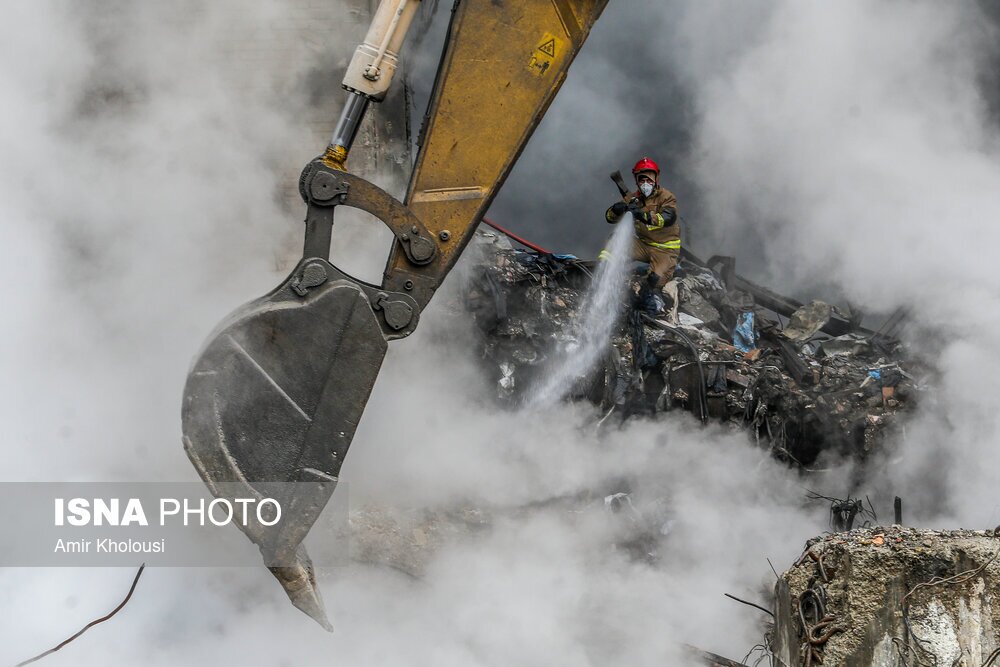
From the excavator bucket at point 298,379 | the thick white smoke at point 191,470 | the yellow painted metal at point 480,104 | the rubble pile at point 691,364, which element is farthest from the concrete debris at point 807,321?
the excavator bucket at point 298,379

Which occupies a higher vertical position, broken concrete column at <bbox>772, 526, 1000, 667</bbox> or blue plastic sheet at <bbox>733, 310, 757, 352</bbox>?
blue plastic sheet at <bbox>733, 310, 757, 352</bbox>

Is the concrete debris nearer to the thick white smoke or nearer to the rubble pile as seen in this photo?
the rubble pile

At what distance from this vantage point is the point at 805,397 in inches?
284

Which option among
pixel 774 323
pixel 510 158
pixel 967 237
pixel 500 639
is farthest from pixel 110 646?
pixel 967 237

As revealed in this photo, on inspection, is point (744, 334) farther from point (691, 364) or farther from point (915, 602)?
point (915, 602)

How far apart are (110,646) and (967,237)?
637 centimetres

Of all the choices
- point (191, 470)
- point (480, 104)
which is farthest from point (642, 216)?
point (480, 104)

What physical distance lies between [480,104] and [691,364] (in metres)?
3.92

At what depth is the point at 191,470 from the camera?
604cm

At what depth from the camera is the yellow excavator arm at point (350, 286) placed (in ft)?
11.1

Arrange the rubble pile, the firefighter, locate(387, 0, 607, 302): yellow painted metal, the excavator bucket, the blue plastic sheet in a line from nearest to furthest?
the excavator bucket < locate(387, 0, 607, 302): yellow painted metal < the rubble pile < the firefighter < the blue plastic sheet

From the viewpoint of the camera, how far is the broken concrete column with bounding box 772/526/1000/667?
120 inches

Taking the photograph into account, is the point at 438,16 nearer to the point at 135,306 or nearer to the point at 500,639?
the point at 135,306

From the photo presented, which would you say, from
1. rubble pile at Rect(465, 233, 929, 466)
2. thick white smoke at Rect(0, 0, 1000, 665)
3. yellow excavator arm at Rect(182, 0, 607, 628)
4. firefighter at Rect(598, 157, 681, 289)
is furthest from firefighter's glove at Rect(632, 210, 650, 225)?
yellow excavator arm at Rect(182, 0, 607, 628)
